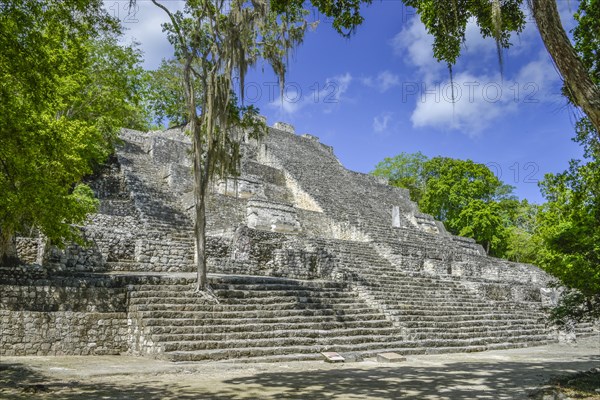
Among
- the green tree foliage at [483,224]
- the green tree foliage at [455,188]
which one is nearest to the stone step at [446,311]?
the green tree foliage at [483,224]

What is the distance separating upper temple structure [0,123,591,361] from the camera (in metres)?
8.67

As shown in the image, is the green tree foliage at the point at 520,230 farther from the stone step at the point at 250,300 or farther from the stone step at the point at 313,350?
the stone step at the point at 250,300

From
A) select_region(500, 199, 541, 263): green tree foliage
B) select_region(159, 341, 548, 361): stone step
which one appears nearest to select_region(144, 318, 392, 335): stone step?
select_region(159, 341, 548, 361): stone step

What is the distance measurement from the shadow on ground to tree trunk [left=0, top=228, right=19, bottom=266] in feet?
11.2

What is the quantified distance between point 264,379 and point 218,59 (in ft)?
22.6

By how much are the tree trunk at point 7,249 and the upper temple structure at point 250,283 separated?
1.74ft

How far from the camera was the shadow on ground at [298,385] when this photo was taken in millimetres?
5477

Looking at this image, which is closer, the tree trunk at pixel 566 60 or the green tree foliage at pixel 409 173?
the tree trunk at pixel 566 60

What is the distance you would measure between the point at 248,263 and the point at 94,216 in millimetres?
4596

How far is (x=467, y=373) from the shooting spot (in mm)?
8000

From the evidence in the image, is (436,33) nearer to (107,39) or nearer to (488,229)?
(107,39)

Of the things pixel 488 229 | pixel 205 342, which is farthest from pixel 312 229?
pixel 488 229

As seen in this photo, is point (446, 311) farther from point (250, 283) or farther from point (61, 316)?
point (61, 316)

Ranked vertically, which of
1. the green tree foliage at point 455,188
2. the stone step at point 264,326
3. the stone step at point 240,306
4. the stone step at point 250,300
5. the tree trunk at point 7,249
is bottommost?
the stone step at point 264,326
